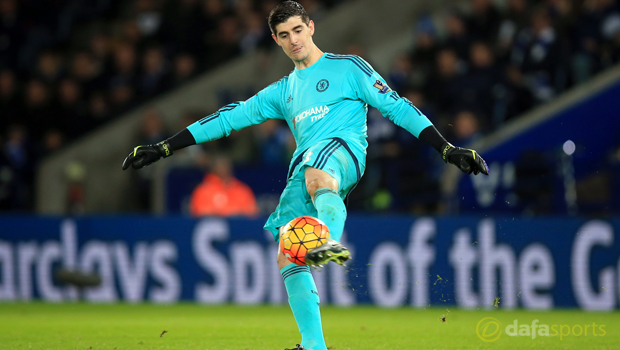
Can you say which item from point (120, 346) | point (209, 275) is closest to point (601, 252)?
point (209, 275)

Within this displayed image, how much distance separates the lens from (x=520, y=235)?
32.2 feet

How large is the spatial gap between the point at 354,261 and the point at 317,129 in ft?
17.3

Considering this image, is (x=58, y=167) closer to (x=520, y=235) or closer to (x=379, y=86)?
(x=520, y=235)

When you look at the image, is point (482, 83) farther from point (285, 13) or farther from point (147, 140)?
point (285, 13)

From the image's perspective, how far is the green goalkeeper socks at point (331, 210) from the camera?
490 cm

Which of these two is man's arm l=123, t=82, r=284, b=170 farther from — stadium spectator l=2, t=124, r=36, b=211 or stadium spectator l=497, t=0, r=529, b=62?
stadium spectator l=2, t=124, r=36, b=211

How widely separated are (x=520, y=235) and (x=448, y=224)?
88 centimetres

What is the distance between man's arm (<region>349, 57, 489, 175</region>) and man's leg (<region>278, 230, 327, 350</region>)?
116cm

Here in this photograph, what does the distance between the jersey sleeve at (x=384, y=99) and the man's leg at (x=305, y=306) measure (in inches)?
45.3

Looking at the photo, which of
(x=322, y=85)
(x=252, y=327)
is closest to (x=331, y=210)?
(x=322, y=85)

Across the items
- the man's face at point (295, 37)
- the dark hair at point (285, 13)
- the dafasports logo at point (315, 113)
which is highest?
the dark hair at point (285, 13)

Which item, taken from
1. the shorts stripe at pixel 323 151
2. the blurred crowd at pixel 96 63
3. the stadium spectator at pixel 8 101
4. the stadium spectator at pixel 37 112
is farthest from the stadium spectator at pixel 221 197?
the shorts stripe at pixel 323 151

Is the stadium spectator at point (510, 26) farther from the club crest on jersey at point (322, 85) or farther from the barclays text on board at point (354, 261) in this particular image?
the club crest on jersey at point (322, 85)

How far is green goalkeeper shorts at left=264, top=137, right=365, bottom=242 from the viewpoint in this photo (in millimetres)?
5121
